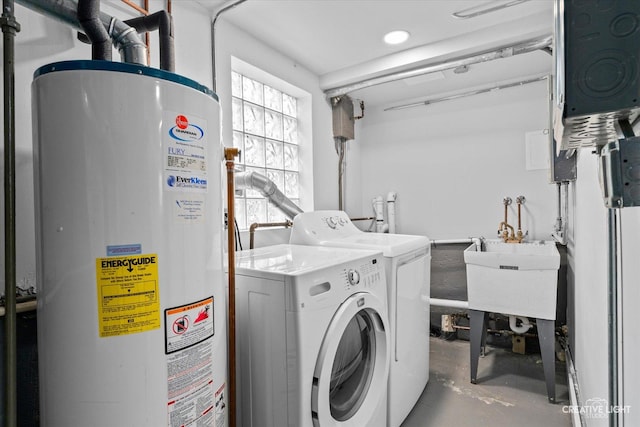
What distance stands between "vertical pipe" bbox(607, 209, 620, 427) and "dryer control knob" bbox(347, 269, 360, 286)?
0.77 metres

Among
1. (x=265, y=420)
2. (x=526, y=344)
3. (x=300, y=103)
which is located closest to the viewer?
(x=265, y=420)

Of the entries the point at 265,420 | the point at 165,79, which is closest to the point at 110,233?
the point at 165,79

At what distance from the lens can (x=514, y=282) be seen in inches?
77.2

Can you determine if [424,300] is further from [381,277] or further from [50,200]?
[50,200]

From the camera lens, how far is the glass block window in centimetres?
223

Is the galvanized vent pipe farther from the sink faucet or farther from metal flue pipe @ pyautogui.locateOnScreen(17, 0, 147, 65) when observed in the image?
the sink faucet

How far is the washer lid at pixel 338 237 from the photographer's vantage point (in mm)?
1669

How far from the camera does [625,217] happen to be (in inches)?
26.9

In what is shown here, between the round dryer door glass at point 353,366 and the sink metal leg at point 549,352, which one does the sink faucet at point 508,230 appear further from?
the round dryer door glass at point 353,366

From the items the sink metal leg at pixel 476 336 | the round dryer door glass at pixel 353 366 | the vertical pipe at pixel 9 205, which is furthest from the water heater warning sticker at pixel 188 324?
the sink metal leg at pixel 476 336

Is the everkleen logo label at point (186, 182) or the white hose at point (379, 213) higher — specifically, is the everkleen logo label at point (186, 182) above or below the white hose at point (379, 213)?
above

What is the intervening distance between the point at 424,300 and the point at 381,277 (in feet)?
2.05

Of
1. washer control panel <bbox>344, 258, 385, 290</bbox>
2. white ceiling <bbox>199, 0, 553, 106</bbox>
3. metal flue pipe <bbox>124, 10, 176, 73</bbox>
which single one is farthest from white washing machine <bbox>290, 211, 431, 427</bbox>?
white ceiling <bbox>199, 0, 553, 106</bbox>

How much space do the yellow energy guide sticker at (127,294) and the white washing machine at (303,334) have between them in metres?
0.40
